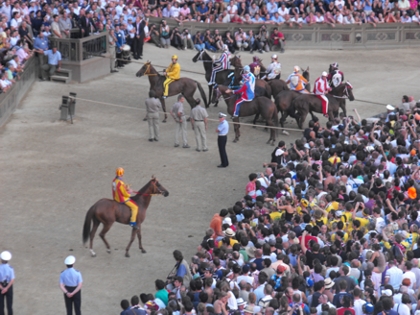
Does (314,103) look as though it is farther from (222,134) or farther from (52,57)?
(52,57)

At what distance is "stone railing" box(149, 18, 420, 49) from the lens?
3897 cm

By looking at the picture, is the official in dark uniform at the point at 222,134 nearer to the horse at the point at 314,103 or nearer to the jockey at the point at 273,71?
the horse at the point at 314,103

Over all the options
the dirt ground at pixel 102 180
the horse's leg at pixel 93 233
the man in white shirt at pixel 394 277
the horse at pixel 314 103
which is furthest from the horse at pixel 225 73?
the man in white shirt at pixel 394 277

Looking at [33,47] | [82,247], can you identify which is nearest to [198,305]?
[82,247]

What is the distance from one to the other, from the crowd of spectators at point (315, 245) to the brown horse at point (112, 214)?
6.10 ft

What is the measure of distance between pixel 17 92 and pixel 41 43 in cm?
311

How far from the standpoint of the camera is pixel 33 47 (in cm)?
3169

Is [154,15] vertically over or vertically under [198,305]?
over

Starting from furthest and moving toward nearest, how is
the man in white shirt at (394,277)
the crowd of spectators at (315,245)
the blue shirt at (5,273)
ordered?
the blue shirt at (5,273), the man in white shirt at (394,277), the crowd of spectators at (315,245)

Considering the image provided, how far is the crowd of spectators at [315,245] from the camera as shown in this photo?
14.4 meters

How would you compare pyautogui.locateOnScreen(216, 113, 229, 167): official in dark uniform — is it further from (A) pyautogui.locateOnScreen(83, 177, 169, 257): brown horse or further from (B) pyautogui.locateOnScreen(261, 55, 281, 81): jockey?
(B) pyautogui.locateOnScreen(261, 55, 281, 81): jockey

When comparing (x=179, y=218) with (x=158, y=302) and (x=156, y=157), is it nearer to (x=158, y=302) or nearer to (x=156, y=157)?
(x=156, y=157)

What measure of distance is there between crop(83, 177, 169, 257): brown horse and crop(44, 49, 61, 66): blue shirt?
12986 mm

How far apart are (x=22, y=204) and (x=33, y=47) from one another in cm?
1137
